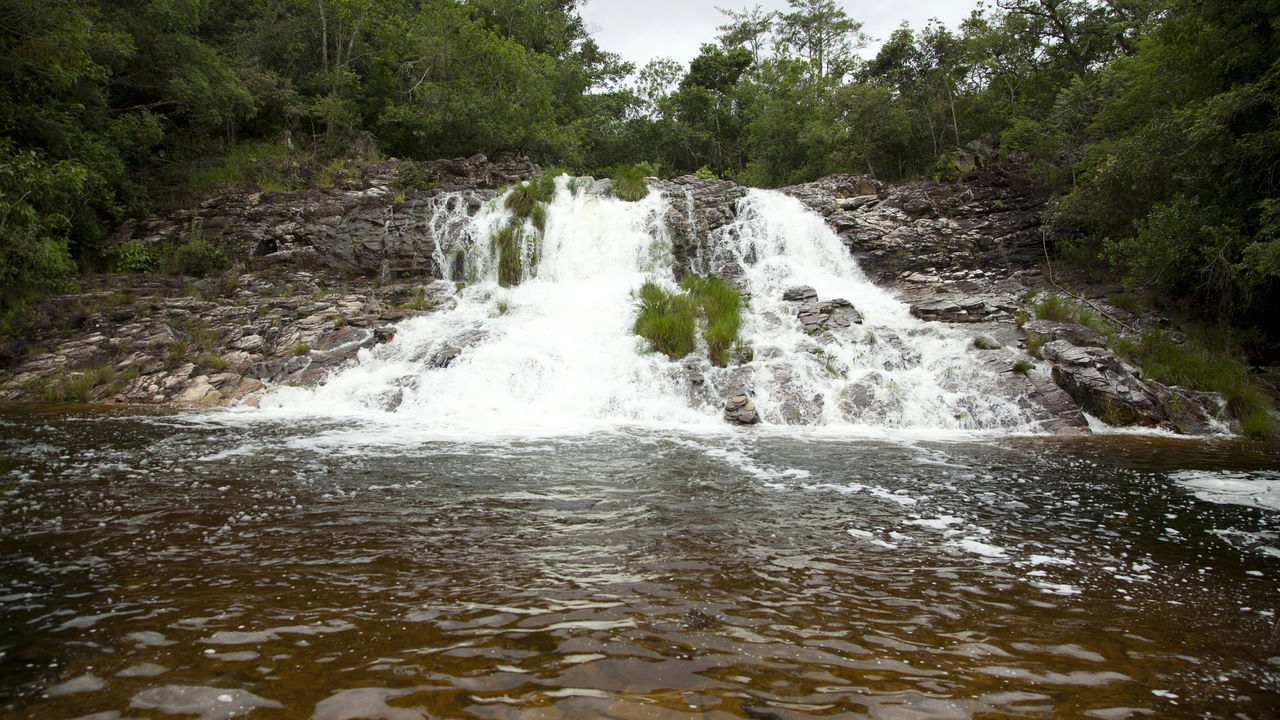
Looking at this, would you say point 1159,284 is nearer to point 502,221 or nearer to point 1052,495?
point 1052,495

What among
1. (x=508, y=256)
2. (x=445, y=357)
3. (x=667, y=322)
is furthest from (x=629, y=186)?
(x=445, y=357)

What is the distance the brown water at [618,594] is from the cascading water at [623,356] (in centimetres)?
400

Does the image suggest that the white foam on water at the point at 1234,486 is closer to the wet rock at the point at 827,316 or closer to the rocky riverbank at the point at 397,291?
the rocky riverbank at the point at 397,291

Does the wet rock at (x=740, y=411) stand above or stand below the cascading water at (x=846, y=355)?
below

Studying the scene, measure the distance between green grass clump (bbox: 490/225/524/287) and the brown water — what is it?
446 inches

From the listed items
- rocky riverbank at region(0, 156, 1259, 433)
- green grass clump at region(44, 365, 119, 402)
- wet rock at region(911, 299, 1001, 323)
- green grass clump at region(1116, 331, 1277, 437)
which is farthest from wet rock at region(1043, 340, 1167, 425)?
green grass clump at region(44, 365, 119, 402)

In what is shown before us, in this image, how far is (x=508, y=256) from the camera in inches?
658

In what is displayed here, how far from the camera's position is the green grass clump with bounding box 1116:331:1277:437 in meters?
9.39

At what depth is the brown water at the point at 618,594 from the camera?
2.00 meters

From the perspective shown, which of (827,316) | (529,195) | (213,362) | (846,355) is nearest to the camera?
(846,355)

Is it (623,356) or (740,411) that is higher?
(623,356)

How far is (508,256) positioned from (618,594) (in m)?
15.0

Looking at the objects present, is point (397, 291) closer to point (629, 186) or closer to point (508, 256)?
point (508, 256)

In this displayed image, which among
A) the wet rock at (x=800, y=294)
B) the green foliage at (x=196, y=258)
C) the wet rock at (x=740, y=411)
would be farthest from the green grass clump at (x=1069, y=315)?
the green foliage at (x=196, y=258)
